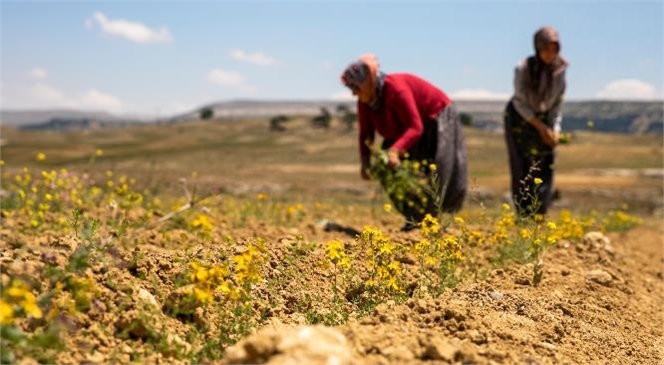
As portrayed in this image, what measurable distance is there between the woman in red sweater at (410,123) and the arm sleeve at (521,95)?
64cm

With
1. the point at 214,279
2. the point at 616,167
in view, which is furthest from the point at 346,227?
the point at 616,167

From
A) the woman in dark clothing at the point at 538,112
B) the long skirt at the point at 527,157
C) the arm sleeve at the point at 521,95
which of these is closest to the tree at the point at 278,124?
the long skirt at the point at 527,157

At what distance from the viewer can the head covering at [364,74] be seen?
577 centimetres

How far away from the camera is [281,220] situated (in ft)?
22.3

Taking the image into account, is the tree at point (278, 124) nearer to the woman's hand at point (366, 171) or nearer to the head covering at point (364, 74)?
the woman's hand at point (366, 171)

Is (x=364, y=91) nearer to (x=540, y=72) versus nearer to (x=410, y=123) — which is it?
(x=410, y=123)

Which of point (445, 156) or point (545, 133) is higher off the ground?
point (545, 133)

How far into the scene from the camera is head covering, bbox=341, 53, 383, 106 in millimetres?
5770

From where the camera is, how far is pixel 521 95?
259 inches

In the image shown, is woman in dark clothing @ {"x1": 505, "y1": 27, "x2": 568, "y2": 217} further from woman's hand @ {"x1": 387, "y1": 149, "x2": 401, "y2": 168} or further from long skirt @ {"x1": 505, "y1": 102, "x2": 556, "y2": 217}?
woman's hand @ {"x1": 387, "y1": 149, "x2": 401, "y2": 168}

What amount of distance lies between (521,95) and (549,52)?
0.54 m

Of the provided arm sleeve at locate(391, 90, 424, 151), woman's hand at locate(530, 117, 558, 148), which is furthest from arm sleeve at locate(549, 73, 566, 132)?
arm sleeve at locate(391, 90, 424, 151)

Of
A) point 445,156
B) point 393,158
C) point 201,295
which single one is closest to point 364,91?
point 393,158

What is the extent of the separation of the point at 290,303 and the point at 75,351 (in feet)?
3.54
